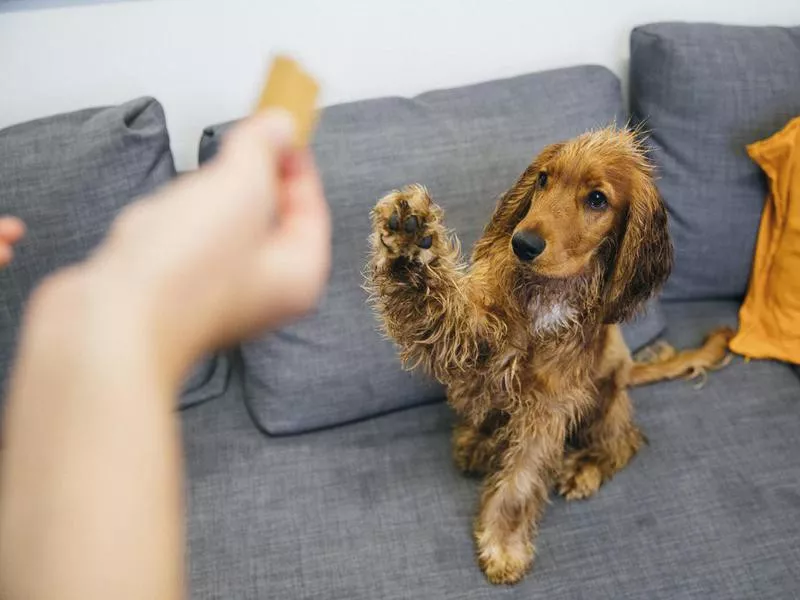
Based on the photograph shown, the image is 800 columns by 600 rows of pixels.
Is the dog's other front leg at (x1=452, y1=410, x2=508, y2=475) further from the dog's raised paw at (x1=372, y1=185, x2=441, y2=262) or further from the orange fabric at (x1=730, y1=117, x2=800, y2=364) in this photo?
the orange fabric at (x1=730, y1=117, x2=800, y2=364)

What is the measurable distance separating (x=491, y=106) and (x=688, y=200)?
1.74 feet

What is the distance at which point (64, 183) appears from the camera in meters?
1.29

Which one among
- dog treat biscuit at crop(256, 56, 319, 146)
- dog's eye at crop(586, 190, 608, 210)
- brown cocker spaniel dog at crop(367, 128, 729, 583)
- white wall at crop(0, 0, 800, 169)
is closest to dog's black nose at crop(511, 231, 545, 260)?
brown cocker spaniel dog at crop(367, 128, 729, 583)

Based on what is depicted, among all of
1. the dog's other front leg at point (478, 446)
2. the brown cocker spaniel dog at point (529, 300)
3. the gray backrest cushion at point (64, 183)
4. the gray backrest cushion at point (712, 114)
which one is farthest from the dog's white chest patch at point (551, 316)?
the gray backrest cushion at point (64, 183)

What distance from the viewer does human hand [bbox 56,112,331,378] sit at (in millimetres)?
396

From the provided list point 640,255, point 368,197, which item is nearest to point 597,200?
point 640,255

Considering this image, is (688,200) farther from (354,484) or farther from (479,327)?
(354,484)

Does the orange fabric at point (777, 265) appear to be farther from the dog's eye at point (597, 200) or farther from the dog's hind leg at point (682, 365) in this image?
the dog's eye at point (597, 200)

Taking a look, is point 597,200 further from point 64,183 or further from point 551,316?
point 64,183

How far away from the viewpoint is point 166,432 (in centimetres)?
38

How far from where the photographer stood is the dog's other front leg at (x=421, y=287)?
972 mm

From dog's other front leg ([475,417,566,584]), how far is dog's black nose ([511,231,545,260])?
37cm

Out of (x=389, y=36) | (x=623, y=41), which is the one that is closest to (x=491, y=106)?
(x=389, y=36)

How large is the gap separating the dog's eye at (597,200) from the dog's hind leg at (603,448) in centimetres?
43
